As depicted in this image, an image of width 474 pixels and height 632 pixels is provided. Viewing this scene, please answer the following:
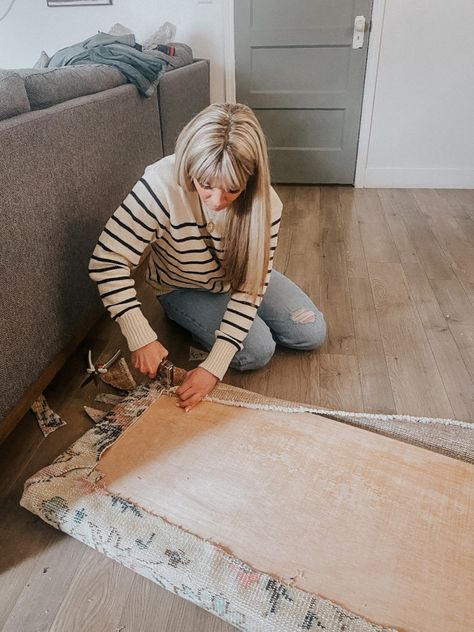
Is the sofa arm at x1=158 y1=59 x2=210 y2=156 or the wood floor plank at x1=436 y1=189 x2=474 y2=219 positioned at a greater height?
the sofa arm at x1=158 y1=59 x2=210 y2=156

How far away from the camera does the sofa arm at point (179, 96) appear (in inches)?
71.4

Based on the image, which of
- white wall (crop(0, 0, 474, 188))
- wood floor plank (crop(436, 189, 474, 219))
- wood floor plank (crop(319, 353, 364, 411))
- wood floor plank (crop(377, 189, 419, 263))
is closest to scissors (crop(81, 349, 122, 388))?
wood floor plank (crop(319, 353, 364, 411))

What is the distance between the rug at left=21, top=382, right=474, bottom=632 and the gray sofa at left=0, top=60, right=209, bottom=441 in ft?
0.68

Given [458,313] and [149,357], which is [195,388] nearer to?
[149,357]

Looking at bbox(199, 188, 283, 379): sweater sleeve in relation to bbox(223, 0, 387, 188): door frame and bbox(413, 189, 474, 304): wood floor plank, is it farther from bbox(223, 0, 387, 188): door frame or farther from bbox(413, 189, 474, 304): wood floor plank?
bbox(223, 0, 387, 188): door frame

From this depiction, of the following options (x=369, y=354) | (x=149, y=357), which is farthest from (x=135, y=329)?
(x=369, y=354)

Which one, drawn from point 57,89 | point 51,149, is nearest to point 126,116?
point 57,89

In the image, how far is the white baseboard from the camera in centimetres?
259

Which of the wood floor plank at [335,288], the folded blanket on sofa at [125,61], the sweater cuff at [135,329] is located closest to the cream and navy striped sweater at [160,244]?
the sweater cuff at [135,329]

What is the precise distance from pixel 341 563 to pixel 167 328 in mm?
845

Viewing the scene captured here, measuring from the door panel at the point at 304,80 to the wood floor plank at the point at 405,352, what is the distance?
1.11 meters

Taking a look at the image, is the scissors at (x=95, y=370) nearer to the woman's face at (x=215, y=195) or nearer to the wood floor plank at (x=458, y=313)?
the woman's face at (x=215, y=195)

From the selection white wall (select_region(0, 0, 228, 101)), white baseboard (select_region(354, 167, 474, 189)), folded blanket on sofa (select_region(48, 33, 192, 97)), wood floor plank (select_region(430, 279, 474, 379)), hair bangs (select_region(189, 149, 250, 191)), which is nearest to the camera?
hair bangs (select_region(189, 149, 250, 191))

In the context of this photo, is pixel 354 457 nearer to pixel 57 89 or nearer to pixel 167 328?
pixel 167 328
